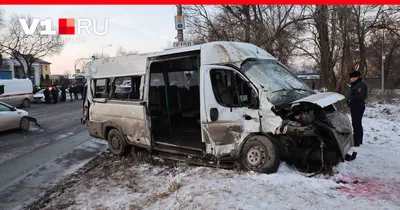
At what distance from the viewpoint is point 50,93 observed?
27.3 meters

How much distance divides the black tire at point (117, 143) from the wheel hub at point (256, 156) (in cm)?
336

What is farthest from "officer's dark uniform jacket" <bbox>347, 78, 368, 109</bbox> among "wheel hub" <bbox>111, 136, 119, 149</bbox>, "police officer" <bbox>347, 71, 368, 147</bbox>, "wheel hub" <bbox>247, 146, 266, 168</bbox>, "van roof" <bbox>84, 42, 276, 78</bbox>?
"wheel hub" <bbox>111, 136, 119, 149</bbox>

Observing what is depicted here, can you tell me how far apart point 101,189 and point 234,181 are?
2266 mm

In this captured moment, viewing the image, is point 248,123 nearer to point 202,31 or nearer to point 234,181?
point 234,181

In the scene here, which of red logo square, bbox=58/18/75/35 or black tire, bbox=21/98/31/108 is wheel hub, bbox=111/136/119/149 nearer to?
black tire, bbox=21/98/31/108

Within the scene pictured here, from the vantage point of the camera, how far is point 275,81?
528 cm

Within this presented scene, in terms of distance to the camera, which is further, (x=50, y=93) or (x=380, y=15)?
(x=50, y=93)

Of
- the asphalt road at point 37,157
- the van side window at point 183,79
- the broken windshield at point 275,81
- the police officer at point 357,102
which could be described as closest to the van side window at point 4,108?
the asphalt road at point 37,157

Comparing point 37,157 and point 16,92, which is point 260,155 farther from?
point 16,92

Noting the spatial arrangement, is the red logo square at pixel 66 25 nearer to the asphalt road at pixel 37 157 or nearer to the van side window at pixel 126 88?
the asphalt road at pixel 37 157

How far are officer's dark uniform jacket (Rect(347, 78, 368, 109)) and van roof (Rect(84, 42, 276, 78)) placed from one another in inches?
90.0

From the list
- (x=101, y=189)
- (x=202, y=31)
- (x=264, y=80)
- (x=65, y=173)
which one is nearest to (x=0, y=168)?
(x=65, y=173)

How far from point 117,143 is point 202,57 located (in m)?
3.19

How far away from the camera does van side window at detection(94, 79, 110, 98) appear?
300 inches
